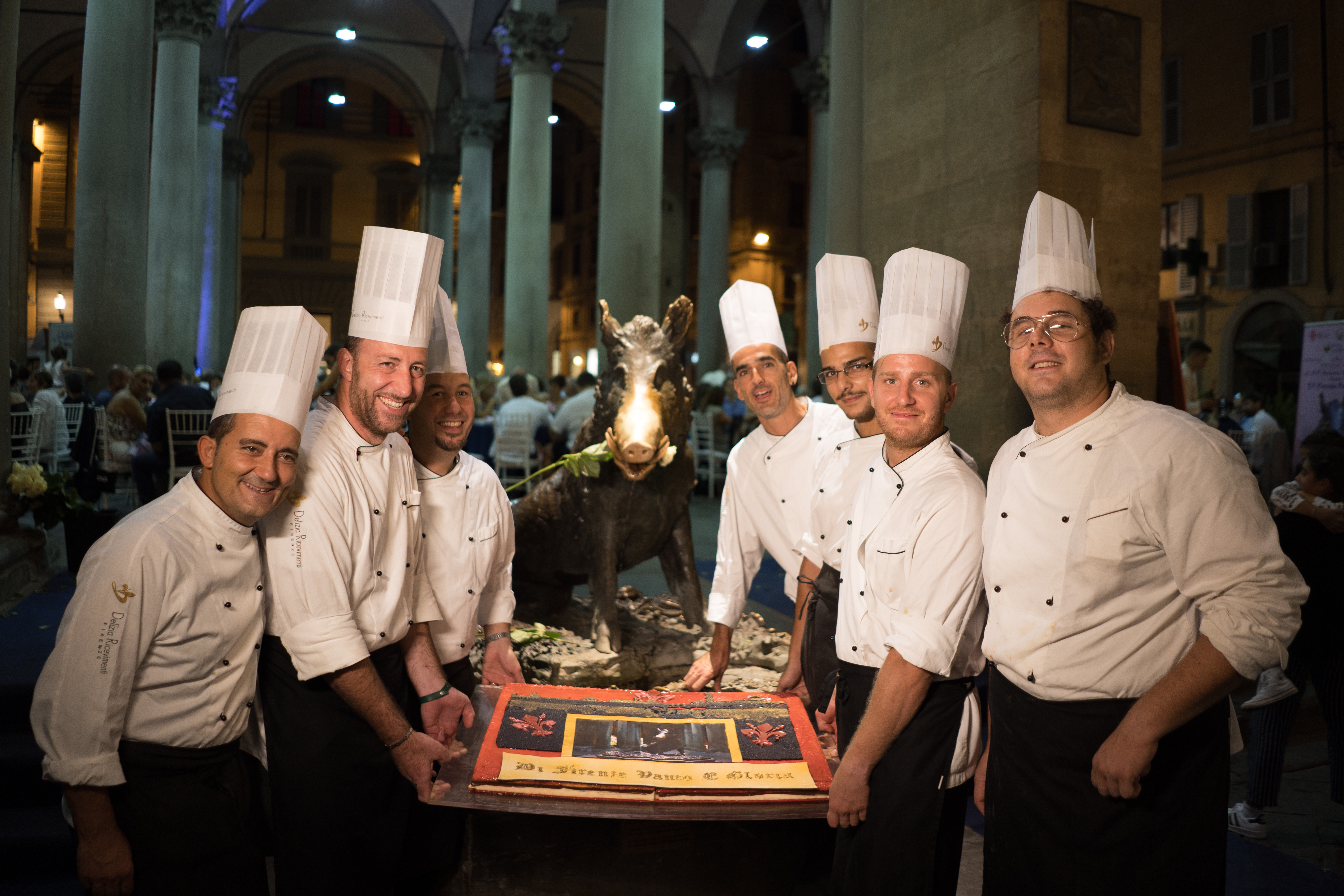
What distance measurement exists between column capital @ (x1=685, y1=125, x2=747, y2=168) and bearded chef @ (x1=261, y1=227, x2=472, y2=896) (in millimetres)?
18939

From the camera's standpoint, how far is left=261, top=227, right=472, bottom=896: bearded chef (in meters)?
2.17

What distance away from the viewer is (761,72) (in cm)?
2952

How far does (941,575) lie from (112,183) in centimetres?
1134

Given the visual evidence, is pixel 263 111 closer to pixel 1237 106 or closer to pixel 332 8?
pixel 332 8

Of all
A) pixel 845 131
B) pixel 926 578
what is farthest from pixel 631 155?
pixel 926 578

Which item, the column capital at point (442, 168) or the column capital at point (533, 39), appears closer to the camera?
the column capital at point (533, 39)

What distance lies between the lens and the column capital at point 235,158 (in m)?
23.4

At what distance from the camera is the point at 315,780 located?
225cm

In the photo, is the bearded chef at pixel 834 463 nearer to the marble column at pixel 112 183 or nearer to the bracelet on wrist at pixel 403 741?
the bracelet on wrist at pixel 403 741

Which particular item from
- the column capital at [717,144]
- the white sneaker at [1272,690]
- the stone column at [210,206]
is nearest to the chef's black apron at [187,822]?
the white sneaker at [1272,690]

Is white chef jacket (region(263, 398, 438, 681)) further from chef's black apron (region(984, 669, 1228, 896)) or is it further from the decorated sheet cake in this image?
chef's black apron (region(984, 669, 1228, 896))

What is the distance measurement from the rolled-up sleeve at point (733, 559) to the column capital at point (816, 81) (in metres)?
15.2

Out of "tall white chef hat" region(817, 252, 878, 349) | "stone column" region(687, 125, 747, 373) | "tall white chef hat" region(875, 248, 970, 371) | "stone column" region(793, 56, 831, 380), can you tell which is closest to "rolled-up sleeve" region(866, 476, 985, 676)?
"tall white chef hat" region(875, 248, 970, 371)

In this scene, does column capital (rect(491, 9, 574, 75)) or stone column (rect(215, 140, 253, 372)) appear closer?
column capital (rect(491, 9, 574, 75))
